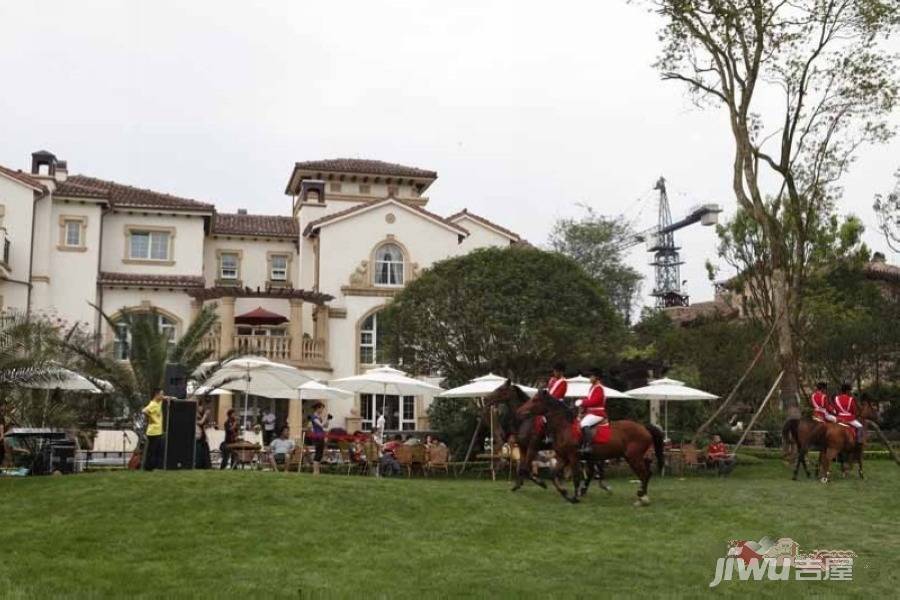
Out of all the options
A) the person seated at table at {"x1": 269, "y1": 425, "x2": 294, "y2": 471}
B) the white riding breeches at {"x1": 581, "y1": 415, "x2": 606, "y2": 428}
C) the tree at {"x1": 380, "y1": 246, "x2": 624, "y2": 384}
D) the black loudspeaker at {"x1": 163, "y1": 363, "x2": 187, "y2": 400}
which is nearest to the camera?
the white riding breeches at {"x1": 581, "y1": 415, "x2": 606, "y2": 428}

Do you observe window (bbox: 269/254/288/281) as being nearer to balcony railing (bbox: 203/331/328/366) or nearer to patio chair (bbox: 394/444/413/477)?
balcony railing (bbox: 203/331/328/366)

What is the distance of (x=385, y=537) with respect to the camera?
12359 millimetres

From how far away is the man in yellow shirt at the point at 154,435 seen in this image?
1789 cm

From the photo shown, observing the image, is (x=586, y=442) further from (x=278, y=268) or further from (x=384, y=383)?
(x=278, y=268)

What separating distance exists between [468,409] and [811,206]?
38.8ft

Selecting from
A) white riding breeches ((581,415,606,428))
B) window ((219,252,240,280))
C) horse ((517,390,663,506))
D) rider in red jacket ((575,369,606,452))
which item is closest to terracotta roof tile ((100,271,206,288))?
window ((219,252,240,280))

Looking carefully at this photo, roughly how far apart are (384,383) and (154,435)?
28.7ft

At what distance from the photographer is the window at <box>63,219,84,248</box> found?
42.2m

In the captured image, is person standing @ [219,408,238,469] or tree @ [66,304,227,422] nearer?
tree @ [66,304,227,422]

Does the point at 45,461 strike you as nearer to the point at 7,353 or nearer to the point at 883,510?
the point at 7,353

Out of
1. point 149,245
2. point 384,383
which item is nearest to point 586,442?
point 384,383

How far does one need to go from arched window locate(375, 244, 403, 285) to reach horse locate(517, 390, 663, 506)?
1135 inches

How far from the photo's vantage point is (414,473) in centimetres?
2494

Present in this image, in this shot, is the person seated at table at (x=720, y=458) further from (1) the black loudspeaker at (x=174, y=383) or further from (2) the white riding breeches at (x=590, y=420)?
(1) the black loudspeaker at (x=174, y=383)
